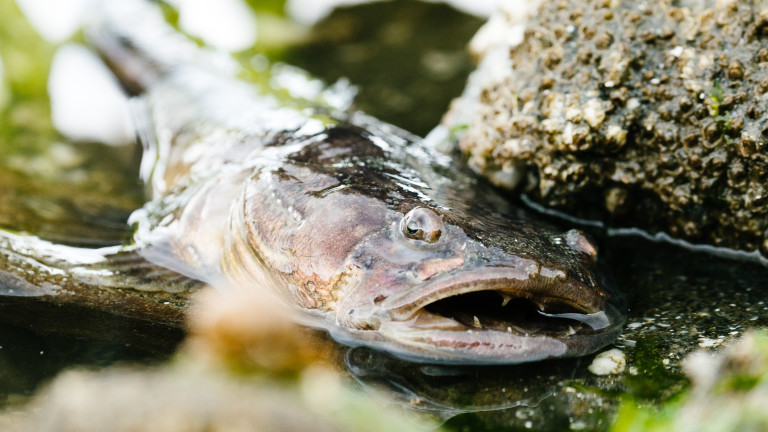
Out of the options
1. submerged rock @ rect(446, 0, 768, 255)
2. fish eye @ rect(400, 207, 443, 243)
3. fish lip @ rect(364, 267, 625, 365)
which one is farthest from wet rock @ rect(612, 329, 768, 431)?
submerged rock @ rect(446, 0, 768, 255)

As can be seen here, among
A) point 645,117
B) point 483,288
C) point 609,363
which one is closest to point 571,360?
point 609,363

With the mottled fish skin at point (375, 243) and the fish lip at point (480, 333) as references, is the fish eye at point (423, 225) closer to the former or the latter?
the mottled fish skin at point (375, 243)

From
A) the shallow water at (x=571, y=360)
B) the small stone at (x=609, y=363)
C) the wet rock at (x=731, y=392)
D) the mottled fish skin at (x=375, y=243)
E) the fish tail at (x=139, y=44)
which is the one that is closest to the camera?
the wet rock at (x=731, y=392)

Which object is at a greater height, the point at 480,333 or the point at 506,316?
the point at 506,316

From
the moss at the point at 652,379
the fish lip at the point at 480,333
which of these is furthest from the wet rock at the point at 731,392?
the fish lip at the point at 480,333

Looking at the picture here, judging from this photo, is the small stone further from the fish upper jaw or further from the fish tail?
the fish tail

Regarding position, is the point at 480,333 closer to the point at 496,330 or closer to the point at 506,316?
the point at 496,330

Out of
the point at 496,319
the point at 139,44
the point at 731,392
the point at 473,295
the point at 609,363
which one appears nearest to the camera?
the point at 731,392
